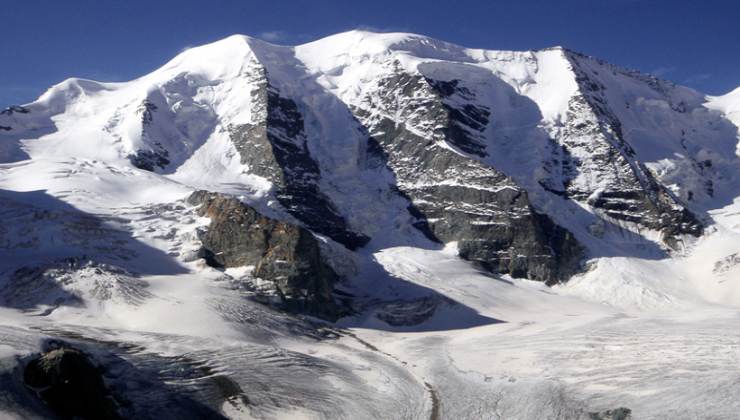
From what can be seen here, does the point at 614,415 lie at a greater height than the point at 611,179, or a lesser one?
lesser

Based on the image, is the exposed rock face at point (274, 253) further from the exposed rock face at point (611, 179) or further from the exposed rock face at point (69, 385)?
the exposed rock face at point (611, 179)

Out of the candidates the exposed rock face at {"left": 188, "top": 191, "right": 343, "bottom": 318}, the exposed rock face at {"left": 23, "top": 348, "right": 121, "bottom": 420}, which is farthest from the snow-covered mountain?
the exposed rock face at {"left": 23, "top": 348, "right": 121, "bottom": 420}

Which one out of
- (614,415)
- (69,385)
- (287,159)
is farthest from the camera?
(287,159)

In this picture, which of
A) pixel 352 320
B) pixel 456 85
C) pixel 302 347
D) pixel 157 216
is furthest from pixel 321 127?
pixel 302 347

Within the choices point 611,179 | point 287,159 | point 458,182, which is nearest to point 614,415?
point 458,182

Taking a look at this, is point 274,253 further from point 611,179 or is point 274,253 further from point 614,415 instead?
point 611,179

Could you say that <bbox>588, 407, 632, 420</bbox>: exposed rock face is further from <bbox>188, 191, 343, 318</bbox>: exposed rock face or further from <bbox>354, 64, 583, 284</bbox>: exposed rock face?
<bbox>354, 64, 583, 284</bbox>: exposed rock face
